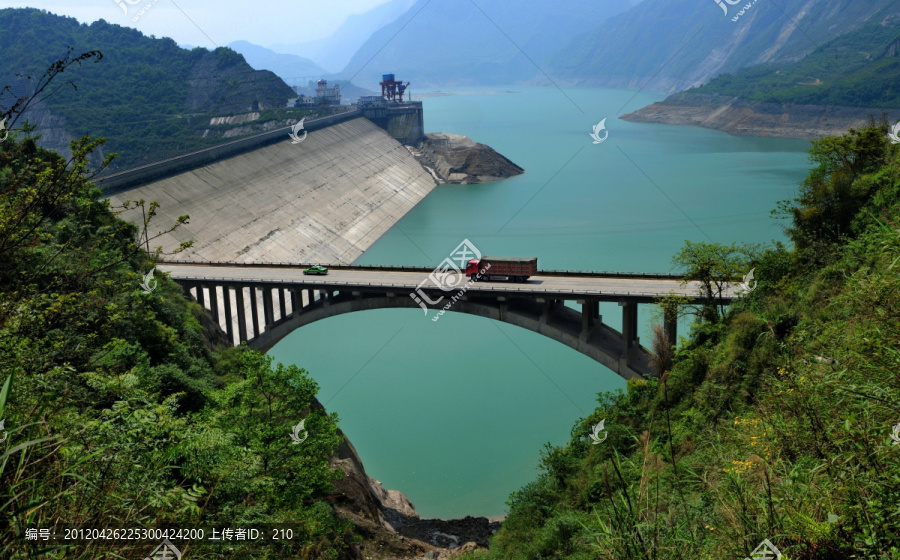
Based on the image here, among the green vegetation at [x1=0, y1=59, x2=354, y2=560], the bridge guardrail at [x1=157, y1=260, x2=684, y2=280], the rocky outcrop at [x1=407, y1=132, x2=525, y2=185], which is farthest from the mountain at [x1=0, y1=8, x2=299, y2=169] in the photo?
the green vegetation at [x1=0, y1=59, x2=354, y2=560]

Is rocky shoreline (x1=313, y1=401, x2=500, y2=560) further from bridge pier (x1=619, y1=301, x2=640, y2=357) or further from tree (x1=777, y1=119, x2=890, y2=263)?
tree (x1=777, y1=119, x2=890, y2=263)

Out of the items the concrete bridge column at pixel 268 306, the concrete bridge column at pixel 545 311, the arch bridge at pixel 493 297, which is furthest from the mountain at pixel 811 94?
the concrete bridge column at pixel 268 306

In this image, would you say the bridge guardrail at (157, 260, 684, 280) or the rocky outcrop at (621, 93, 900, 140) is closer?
the bridge guardrail at (157, 260, 684, 280)

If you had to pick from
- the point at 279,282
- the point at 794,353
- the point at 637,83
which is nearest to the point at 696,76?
the point at 637,83

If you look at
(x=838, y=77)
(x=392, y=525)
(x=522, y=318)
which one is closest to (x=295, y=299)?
(x=522, y=318)

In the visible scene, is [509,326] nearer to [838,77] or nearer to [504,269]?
[504,269]
